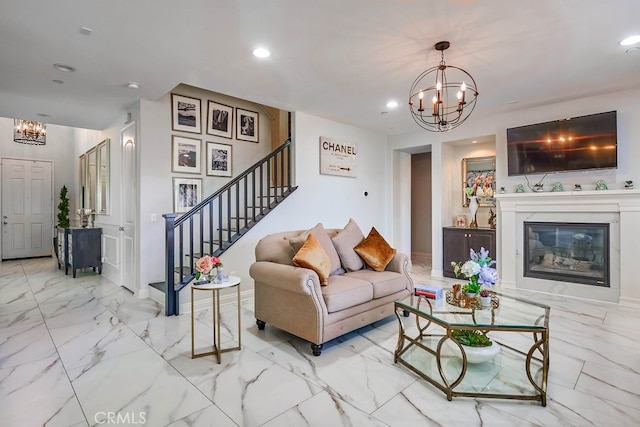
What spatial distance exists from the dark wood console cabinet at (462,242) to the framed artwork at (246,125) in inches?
152

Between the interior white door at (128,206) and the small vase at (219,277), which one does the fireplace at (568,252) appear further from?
the interior white door at (128,206)

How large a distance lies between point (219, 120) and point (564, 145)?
5.17 metres

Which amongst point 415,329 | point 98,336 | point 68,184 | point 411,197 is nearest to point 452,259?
point 411,197

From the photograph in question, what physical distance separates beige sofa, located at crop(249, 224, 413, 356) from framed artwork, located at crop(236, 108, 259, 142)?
9.31 feet

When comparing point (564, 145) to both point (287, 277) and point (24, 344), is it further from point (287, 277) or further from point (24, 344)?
point (24, 344)

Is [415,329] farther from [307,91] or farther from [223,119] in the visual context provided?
[223,119]

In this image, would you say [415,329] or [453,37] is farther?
[415,329]

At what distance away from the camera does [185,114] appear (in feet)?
16.0

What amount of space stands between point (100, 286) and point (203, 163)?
254cm

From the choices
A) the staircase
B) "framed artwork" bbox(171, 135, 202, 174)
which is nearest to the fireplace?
the staircase

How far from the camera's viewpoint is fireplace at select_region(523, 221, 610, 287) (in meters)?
4.35

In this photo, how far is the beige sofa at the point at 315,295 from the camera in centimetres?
273

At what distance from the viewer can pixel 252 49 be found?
307cm

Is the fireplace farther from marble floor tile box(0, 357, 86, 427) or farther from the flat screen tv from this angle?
marble floor tile box(0, 357, 86, 427)
